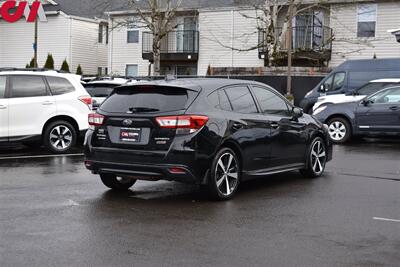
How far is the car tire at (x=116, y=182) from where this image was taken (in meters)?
8.82

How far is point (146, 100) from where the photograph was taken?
824 centimetres

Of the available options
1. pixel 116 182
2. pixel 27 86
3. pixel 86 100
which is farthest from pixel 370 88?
pixel 116 182

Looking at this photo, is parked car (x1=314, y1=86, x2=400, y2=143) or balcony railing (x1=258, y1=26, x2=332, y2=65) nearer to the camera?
parked car (x1=314, y1=86, x2=400, y2=143)

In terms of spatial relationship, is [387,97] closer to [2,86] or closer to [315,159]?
[315,159]

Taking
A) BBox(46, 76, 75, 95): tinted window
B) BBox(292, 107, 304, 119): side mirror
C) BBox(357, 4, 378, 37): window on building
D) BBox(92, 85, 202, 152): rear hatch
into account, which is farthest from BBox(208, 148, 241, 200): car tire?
BBox(357, 4, 378, 37): window on building

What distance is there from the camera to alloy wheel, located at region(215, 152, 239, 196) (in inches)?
320

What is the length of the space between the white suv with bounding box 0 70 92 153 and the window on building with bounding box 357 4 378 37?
21.6 m

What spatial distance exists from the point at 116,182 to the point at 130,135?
Result: 46.3 inches

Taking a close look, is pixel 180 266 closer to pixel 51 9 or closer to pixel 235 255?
pixel 235 255

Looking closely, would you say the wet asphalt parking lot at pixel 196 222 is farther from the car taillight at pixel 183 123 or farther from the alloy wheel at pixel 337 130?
the alloy wheel at pixel 337 130

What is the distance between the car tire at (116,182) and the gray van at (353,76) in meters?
13.2

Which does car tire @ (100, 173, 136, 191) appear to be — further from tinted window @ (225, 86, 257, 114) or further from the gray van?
the gray van

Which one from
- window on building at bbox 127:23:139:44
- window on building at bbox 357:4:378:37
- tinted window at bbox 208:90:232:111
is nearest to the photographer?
tinted window at bbox 208:90:232:111

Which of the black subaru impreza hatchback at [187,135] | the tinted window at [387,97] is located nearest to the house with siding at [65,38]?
the tinted window at [387,97]
